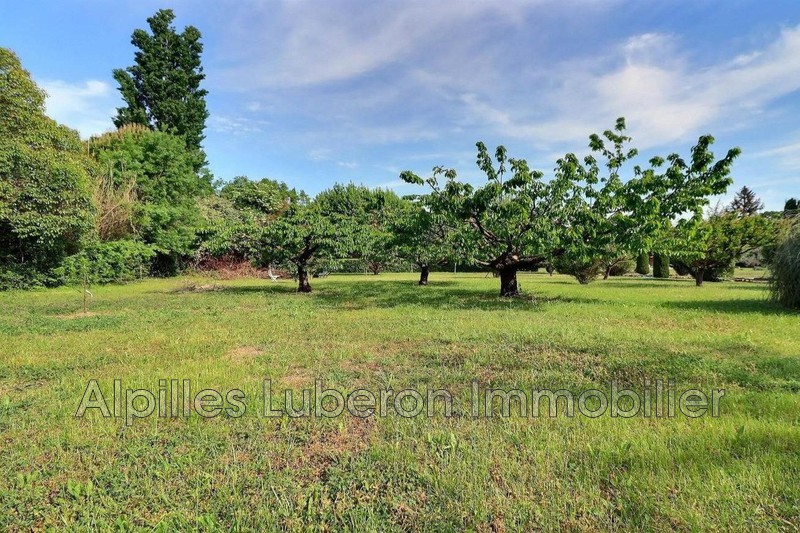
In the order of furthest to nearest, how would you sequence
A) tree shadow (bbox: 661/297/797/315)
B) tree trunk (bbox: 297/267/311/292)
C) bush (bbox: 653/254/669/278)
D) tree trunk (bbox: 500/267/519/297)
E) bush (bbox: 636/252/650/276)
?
bush (bbox: 636/252/650/276) → bush (bbox: 653/254/669/278) → tree trunk (bbox: 297/267/311/292) → tree trunk (bbox: 500/267/519/297) → tree shadow (bbox: 661/297/797/315)

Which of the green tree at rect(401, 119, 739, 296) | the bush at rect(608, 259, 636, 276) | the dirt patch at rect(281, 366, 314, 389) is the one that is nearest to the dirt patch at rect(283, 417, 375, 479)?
the dirt patch at rect(281, 366, 314, 389)

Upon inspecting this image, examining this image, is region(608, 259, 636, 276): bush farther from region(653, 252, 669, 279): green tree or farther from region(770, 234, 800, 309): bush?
region(770, 234, 800, 309): bush

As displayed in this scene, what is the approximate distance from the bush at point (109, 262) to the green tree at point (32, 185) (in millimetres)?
790

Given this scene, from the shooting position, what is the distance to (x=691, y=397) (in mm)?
3502

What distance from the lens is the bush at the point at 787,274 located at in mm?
9180

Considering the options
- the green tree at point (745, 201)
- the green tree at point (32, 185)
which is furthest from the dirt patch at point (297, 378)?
the green tree at point (745, 201)

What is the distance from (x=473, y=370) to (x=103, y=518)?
336 centimetres

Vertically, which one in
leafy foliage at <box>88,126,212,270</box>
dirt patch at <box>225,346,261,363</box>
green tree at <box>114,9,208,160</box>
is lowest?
dirt patch at <box>225,346,261,363</box>

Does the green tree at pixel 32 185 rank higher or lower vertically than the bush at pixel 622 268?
higher

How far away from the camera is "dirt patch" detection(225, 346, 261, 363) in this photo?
502 centimetres

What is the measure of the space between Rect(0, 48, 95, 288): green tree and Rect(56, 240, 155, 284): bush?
79 centimetres

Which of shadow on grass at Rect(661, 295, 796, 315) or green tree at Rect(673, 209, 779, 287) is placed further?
green tree at Rect(673, 209, 779, 287)

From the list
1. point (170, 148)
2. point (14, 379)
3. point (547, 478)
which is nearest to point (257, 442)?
point (547, 478)

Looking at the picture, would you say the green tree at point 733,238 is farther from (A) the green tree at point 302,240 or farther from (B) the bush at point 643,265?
(A) the green tree at point 302,240
